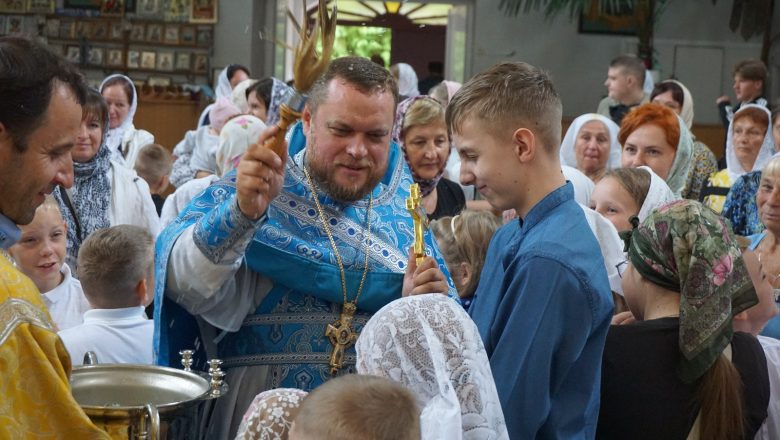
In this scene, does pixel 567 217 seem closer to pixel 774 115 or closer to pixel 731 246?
pixel 731 246

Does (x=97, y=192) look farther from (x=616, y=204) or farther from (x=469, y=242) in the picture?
(x=616, y=204)

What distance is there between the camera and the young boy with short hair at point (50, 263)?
12.3 ft

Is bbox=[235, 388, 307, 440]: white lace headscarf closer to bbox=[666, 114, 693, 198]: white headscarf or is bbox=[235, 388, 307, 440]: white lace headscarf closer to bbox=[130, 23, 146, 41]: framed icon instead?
bbox=[666, 114, 693, 198]: white headscarf

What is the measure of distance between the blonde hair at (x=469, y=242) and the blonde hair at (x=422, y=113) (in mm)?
1384

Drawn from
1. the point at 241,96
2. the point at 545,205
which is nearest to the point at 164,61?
the point at 241,96

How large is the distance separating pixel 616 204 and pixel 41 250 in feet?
7.32

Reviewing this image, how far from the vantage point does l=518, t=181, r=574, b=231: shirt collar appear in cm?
235

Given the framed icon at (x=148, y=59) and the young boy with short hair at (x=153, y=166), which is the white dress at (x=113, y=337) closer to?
the young boy with short hair at (x=153, y=166)

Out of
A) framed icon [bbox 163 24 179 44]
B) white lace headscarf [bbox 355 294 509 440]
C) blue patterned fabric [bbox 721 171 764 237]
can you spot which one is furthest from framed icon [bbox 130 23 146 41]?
white lace headscarf [bbox 355 294 509 440]

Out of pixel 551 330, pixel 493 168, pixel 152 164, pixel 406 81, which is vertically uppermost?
pixel 406 81

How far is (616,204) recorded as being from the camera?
13.8ft

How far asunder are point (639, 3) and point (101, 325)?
39.7 ft

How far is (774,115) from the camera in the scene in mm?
6367

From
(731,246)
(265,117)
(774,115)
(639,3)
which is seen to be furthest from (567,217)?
(639,3)
